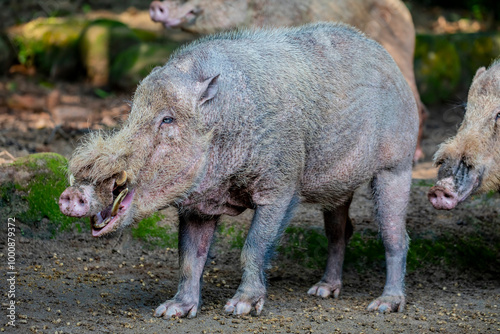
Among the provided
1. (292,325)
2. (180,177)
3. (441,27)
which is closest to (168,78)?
(180,177)

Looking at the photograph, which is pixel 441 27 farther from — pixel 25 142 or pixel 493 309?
pixel 493 309

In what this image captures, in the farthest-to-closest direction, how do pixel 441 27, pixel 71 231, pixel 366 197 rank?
pixel 441 27 < pixel 366 197 < pixel 71 231

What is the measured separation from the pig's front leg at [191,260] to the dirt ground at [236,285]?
0.40 feet

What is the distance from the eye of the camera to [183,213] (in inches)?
210

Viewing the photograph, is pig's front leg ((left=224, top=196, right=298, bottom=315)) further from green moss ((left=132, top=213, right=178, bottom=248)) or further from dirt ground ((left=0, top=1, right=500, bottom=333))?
green moss ((left=132, top=213, right=178, bottom=248))

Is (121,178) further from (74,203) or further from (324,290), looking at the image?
(324,290)

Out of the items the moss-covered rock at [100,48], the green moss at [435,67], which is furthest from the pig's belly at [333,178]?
the moss-covered rock at [100,48]

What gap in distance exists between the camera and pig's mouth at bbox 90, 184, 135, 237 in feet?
15.3

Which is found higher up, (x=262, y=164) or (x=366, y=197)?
(x=262, y=164)

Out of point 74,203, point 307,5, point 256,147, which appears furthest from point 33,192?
point 307,5

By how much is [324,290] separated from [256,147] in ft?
5.37

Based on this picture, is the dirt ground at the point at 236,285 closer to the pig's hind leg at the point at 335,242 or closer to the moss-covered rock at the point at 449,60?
the pig's hind leg at the point at 335,242

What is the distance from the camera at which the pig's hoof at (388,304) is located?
5.66 m

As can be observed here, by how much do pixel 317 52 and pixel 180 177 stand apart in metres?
1.67
